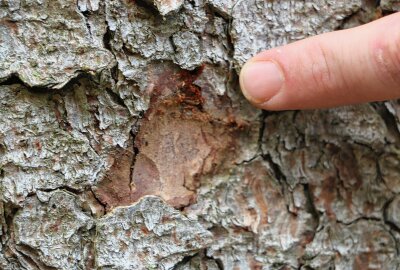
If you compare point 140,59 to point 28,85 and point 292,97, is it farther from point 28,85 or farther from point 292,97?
point 292,97

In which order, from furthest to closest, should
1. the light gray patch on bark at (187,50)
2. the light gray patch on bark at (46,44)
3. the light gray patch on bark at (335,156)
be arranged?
the light gray patch on bark at (335,156)
the light gray patch on bark at (187,50)
the light gray patch on bark at (46,44)

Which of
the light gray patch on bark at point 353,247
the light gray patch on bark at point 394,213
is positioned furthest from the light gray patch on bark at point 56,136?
the light gray patch on bark at point 394,213

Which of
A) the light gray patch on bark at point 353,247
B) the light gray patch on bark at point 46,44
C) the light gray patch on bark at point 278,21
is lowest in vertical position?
the light gray patch on bark at point 353,247

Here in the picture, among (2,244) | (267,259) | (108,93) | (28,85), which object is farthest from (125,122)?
(267,259)

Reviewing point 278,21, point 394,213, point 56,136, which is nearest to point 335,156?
point 394,213

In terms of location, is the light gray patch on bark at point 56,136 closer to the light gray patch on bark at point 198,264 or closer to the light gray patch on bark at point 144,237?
the light gray patch on bark at point 144,237

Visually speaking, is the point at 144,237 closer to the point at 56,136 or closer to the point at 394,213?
the point at 56,136

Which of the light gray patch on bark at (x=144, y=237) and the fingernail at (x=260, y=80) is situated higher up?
the fingernail at (x=260, y=80)
